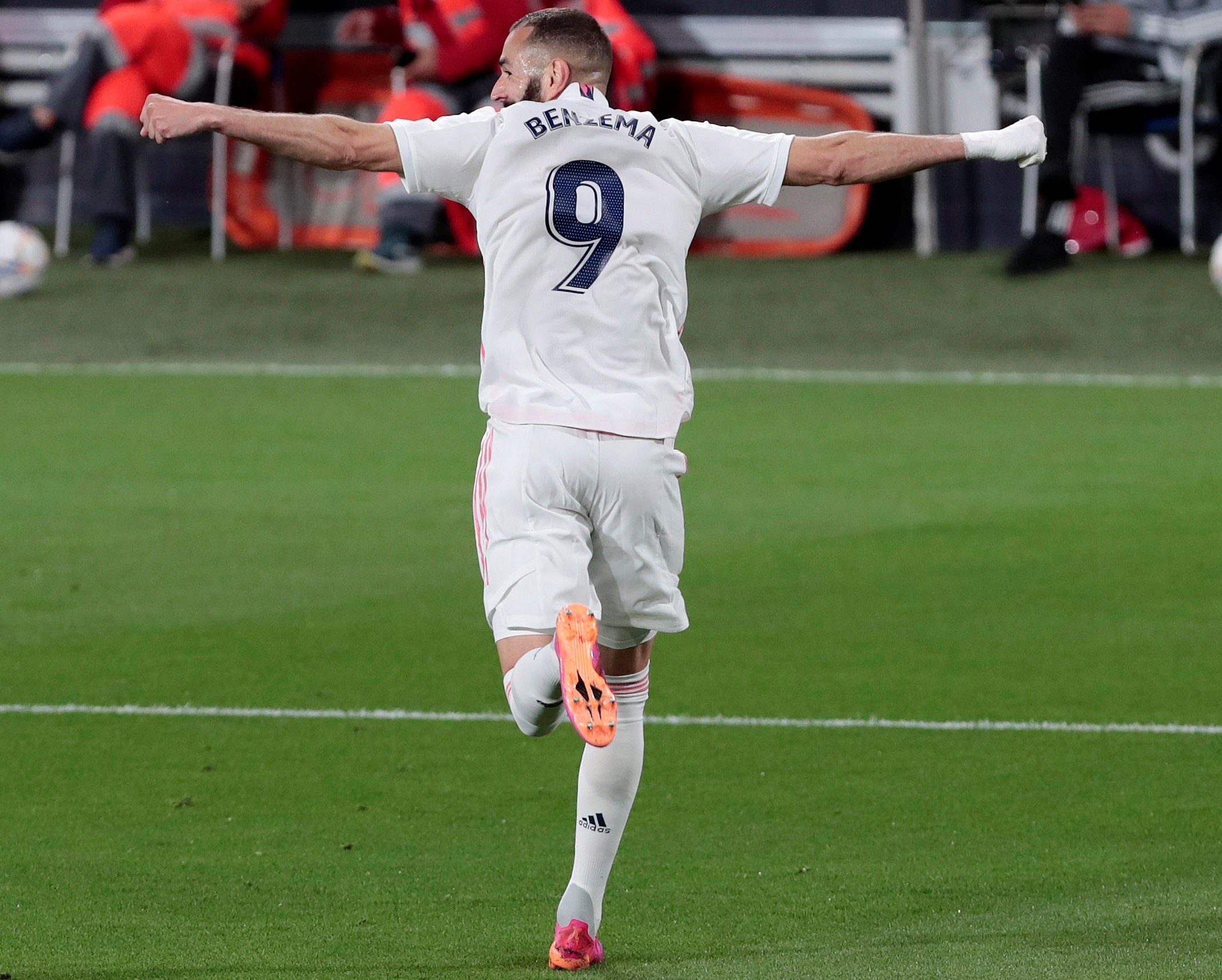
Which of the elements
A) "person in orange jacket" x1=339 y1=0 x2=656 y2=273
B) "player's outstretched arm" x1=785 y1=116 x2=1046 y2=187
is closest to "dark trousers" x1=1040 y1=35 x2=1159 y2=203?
"person in orange jacket" x1=339 y1=0 x2=656 y2=273

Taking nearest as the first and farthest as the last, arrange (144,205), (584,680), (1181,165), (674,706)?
(584,680) < (674,706) < (1181,165) < (144,205)

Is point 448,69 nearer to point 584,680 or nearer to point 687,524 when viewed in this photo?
point 687,524

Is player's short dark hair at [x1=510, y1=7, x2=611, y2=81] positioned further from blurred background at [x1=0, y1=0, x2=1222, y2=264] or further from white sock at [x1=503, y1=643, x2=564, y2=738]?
blurred background at [x1=0, y1=0, x2=1222, y2=264]

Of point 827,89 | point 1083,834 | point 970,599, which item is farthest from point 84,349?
point 1083,834

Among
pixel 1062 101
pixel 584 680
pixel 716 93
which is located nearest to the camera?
pixel 584 680

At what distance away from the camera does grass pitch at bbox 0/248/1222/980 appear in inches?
191

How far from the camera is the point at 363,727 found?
6.71m

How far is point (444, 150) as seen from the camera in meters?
4.49

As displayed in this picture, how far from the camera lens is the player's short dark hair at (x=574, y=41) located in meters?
4.56

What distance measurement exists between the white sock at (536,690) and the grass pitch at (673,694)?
1.69 ft

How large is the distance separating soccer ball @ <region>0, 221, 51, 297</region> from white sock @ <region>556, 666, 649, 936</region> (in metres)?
12.4

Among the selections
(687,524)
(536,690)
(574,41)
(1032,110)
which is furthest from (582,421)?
(1032,110)

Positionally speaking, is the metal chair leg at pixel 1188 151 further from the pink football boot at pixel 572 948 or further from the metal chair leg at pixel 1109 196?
the pink football boot at pixel 572 948

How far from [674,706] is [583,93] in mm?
2851
